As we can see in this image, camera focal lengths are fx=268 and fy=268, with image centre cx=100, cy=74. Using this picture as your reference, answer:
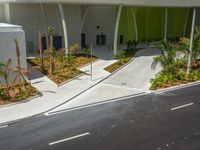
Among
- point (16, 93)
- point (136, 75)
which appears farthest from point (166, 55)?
point (16, 93)

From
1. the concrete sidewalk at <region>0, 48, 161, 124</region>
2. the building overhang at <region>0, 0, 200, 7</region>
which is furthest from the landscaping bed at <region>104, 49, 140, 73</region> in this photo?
the building overhang at <region>0, 0, 200, 7</region>

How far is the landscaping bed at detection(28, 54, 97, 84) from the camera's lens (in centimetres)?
2481

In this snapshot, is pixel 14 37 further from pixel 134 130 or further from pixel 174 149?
pixel 174 149

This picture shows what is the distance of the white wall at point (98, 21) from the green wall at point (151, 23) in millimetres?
2096

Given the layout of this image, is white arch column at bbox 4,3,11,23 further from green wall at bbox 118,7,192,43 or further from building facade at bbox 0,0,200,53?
green wall at bbox 118,7,192,43

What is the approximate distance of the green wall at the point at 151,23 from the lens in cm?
4578

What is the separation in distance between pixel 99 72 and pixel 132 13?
755 inches

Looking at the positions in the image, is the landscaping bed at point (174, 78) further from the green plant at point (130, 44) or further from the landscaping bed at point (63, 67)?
the green plant at point (130, 44)

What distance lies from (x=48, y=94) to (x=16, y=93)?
2383mm

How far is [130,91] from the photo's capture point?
2125cm

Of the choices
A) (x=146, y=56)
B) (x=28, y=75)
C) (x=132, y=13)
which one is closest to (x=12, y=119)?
(x=28, y=75)

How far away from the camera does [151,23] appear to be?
49000 mm

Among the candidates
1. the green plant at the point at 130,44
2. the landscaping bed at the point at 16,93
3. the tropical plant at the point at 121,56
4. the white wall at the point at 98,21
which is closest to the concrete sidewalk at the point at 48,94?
the landscaping bed at the point at 16,93

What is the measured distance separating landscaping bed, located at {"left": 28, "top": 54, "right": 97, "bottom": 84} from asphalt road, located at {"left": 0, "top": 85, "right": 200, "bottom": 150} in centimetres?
774
